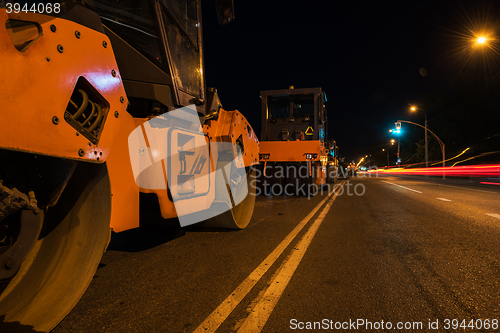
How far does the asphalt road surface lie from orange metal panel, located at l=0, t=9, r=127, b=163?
1343 mm

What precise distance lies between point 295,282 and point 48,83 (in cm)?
251

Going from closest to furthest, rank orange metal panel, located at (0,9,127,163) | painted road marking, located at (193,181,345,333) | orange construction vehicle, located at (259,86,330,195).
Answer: orange metal panel, located at (0,9,127,163), painted road marking, located at (193,181,345,333), orange construction vehicle, located at (259,86,330,195)

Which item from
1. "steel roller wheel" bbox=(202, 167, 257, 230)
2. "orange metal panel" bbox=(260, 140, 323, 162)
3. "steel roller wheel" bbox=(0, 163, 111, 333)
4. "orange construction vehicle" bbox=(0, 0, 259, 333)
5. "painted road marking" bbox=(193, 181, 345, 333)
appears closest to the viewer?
"orange construction vehicle" bbox=(0, 0, 259, 333)

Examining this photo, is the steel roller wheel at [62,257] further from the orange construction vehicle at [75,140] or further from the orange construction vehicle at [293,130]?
the orange construction vehicle at [293,130]

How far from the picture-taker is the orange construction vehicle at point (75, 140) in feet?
4.42

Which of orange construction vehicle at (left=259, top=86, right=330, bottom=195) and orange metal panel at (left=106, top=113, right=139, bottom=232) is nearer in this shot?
orange metal panel at (left=106, top=113, right=139, bottom=232)

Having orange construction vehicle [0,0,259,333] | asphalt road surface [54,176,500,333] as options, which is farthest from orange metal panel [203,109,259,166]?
asphalt road surface [54,176,500,333]

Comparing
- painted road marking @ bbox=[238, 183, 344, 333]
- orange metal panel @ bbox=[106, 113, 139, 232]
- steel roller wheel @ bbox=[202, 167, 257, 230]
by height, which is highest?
orange metal panel @ bbox=[106, 113, 139, 232]

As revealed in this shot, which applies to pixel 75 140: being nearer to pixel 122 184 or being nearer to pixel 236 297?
pixel 122 184

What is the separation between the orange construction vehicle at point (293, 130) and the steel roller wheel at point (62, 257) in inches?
350

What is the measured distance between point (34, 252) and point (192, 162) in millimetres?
2036

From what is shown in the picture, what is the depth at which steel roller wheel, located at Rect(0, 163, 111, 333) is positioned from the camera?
5.33 ft

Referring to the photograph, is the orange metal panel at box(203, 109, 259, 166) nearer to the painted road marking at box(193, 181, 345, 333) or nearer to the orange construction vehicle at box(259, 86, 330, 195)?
the painted road marking at box(193, 181, 345, 333)

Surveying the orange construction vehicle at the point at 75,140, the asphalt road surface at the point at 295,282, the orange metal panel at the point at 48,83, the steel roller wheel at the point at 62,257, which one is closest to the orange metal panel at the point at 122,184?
the orange construction vehicle at the point at 75,140
